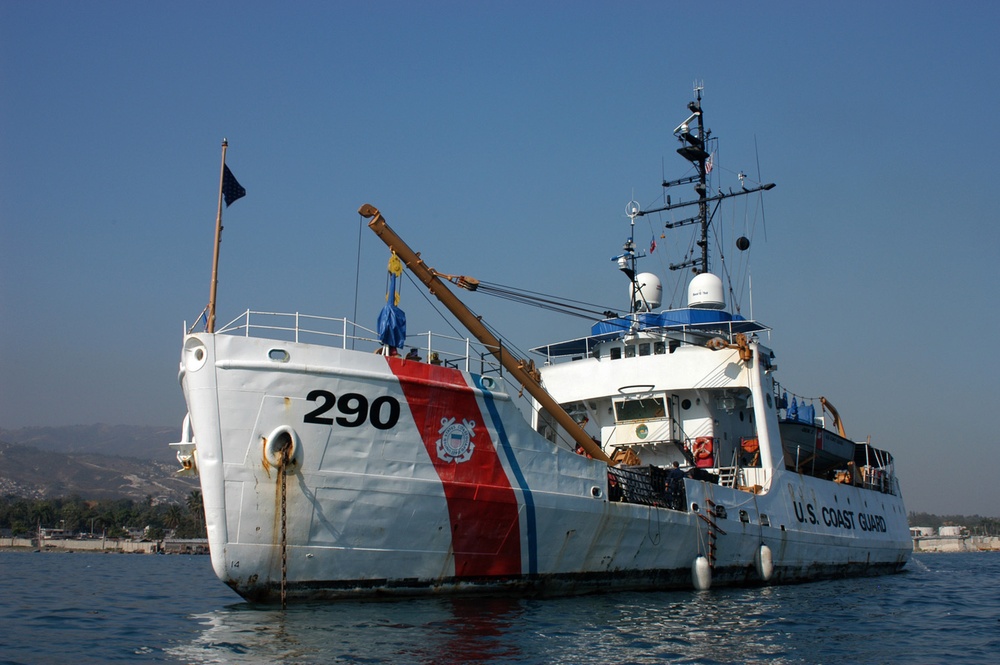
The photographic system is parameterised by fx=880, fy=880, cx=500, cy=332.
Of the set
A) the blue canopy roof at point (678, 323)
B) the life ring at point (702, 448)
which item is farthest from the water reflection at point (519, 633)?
the blue canopy roof at point (678, 323)

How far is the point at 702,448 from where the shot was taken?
21.7m

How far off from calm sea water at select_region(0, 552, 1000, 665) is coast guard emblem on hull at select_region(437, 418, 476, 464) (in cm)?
239

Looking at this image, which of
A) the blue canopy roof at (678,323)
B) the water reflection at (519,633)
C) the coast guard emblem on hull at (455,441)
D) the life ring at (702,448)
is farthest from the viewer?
the blue canopy roof at (678,323)

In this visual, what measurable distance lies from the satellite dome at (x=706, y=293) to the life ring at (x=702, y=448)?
499cm

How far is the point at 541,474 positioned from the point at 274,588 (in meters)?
5.03

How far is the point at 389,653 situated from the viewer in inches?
414

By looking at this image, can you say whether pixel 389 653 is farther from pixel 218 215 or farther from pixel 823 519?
pixel 823 519

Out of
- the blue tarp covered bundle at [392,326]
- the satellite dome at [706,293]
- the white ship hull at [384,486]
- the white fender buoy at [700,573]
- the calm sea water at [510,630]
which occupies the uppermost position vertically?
the satellite dome at [706,293]

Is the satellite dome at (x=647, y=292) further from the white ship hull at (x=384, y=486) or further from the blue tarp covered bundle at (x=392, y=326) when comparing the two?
the blue tarp covered bundle at (x=392, y=326)

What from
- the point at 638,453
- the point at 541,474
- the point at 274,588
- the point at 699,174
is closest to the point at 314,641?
the point at 274,588

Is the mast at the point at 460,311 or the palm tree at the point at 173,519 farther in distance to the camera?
the palm tree at the point at 173,519

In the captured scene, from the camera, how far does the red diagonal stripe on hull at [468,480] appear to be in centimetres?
1477

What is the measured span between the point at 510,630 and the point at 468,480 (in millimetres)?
3160

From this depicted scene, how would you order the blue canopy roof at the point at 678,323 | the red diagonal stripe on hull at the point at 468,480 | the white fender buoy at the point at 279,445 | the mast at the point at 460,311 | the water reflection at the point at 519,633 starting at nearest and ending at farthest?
the water reflection at the point at 519,633
the white fender buoy at the point at 279,445
the red diagonal stripe on hull at the point at 468,480
the mast at the point at 460,311
the blue canopy roof at the point at 678,323
